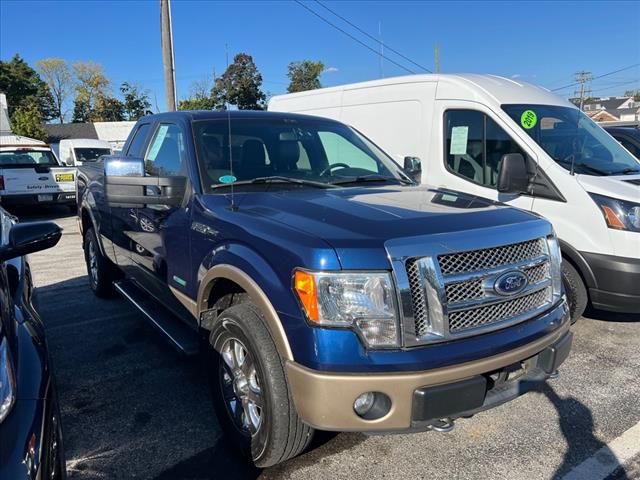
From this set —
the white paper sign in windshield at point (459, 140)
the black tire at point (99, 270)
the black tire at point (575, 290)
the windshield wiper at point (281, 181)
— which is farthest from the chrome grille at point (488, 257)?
the black tire at point (99, 270)

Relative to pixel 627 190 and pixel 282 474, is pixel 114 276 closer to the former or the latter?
pixel 282 474

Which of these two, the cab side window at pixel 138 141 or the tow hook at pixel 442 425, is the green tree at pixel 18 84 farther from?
the tow hook at pixel 442 425

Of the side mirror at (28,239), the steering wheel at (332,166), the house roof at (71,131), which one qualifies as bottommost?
the side mirror at (28,239)

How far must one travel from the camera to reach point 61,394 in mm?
3617

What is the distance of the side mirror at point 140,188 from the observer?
3053mm

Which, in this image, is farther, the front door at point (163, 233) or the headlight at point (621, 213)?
the headlight at point (621, 213)

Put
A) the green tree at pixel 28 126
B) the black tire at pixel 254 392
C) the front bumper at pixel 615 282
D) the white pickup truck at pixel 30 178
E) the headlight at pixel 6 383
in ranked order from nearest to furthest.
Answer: the headlight at pixel 6 383
the black tire at pixel 254 392
the front bumper at pixel 615 282
the white pickup truck at pixel 30 178
the green tree at pixel 28 126

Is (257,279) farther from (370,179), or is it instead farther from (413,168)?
(413,168)

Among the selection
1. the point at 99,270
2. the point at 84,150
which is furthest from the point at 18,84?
the point at 99,270

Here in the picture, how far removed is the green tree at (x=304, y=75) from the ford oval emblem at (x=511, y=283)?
2134 inches

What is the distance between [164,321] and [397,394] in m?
2.15

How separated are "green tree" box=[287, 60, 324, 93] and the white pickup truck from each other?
44.0 m

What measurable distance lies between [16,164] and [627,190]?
12.7 m

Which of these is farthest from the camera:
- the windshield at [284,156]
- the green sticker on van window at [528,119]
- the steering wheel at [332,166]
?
the green sticker on van window at [528,119]
